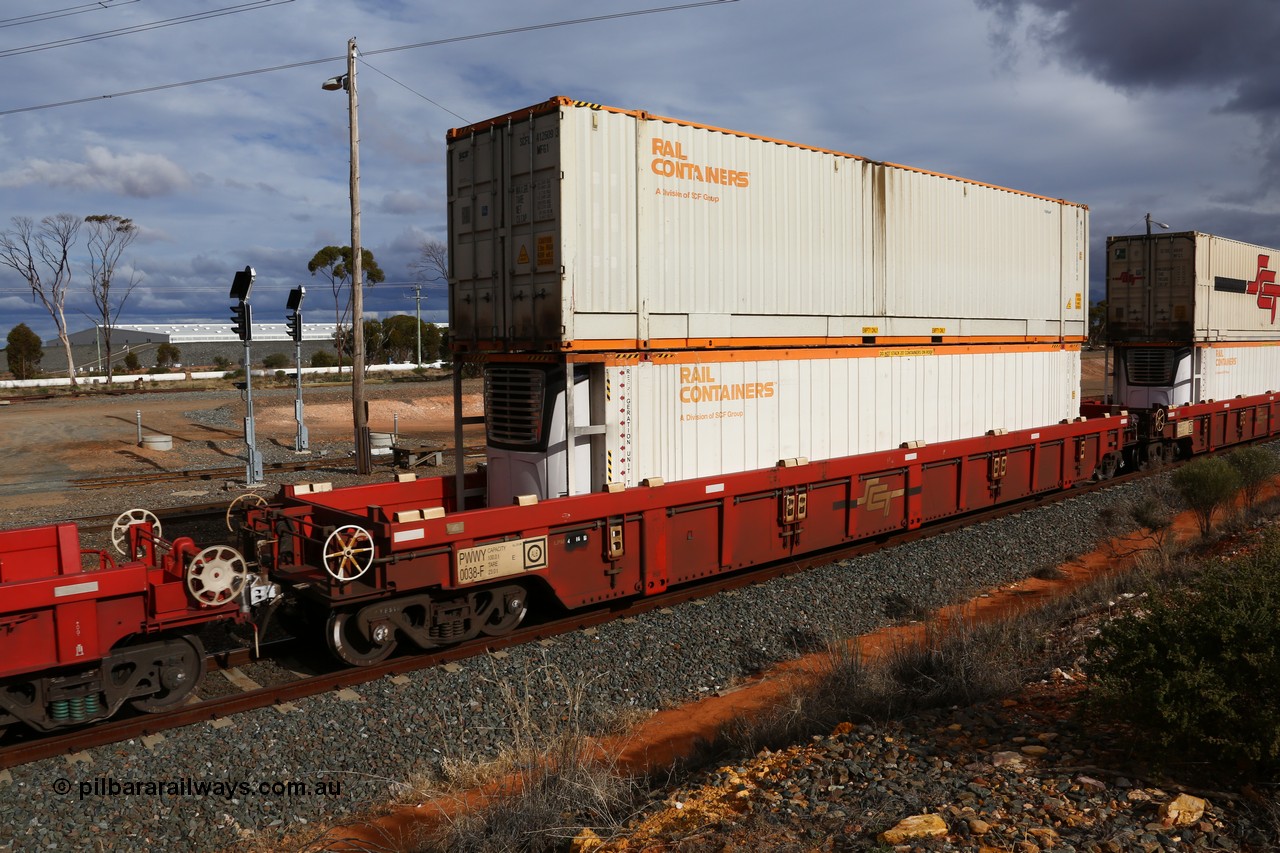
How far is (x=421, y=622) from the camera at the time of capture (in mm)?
7926

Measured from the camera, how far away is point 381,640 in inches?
299

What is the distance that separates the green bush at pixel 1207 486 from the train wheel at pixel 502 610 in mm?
10115

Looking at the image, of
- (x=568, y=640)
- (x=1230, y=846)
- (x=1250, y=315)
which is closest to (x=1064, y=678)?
(x=1230, y=846)

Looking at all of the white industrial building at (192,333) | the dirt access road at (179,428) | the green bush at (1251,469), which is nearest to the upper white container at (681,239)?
the green bush at (1251,469)

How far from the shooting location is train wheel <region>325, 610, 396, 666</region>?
24.4 feet

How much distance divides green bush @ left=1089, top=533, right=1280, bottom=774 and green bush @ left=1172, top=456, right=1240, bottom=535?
28.1 feet

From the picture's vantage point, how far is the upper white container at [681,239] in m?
8.52

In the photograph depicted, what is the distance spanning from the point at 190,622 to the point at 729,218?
6.57 meters

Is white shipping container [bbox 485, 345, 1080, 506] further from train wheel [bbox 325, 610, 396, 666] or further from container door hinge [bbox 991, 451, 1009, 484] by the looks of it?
train wheel [bbox 325, 610, 396, 666]

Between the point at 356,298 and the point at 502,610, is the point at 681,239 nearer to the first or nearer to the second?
the point at 502,610

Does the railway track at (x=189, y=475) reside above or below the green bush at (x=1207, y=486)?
below

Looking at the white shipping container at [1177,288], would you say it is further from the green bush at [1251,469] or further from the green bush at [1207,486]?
the green bush at [1207,486]

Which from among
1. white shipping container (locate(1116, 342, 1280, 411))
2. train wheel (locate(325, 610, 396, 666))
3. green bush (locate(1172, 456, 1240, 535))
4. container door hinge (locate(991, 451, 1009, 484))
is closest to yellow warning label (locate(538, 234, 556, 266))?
train wheel (locate(325, 610, 396, 666))

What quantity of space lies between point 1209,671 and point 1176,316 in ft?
56.0
